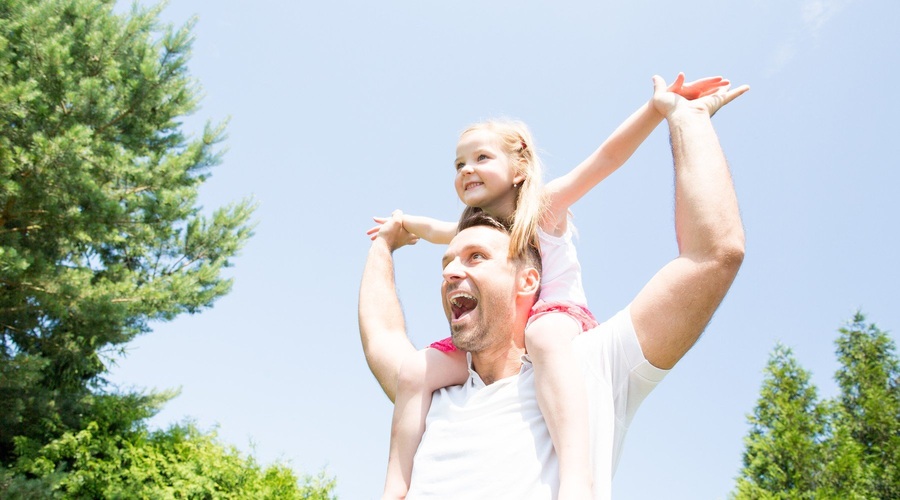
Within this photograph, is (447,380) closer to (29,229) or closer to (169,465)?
(169,465)

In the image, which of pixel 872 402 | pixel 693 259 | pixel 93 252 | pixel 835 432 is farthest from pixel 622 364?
pixel 872 402

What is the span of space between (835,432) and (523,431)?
10.1 metres

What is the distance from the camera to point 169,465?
6.80 metres

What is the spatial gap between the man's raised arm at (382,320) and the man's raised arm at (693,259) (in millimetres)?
570

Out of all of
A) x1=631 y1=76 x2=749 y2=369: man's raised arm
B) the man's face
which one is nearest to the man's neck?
the man's face

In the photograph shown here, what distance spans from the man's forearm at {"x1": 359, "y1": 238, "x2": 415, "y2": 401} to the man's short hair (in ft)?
0.80

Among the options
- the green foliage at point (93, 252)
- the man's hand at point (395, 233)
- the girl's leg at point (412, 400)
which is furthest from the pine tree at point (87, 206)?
the girl's leg at point (412, 400)

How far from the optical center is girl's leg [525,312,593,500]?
3.95ft

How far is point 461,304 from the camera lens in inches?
58.3

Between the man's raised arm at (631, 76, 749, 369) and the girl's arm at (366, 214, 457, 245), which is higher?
the girl's arm at (366, 214, 457, 245)

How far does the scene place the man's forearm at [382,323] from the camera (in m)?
1.61

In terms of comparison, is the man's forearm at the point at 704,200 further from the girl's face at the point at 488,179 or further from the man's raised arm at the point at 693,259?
the girl's face at the point at 488,179

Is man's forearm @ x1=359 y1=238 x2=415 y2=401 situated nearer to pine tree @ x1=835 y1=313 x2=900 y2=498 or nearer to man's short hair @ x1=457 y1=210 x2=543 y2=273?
man's short hair @ x1=457 y1=210 x2=543 y2=273

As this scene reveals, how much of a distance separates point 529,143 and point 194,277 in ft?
21.9
